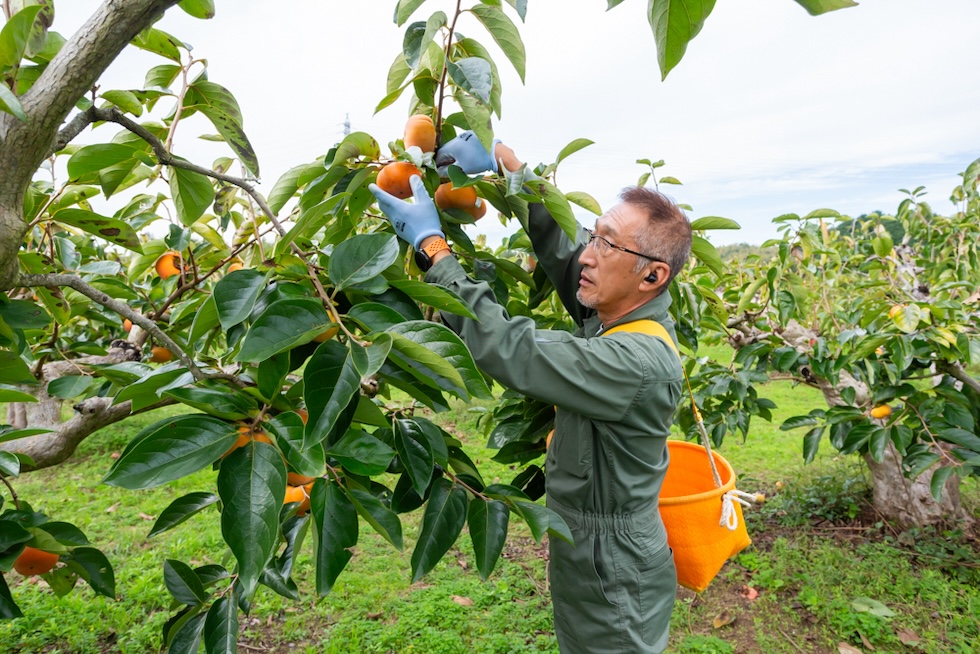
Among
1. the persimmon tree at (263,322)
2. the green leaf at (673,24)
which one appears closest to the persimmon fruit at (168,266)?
the persimmon tree at (263,322)

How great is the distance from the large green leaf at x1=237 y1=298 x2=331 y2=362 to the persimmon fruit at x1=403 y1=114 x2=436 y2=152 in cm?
67

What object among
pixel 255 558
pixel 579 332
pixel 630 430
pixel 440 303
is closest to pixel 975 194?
pixel 579 332

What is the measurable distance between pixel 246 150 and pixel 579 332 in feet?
3.84

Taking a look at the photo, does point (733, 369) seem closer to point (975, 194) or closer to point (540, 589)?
point (540, 589)

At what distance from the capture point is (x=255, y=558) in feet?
2.43

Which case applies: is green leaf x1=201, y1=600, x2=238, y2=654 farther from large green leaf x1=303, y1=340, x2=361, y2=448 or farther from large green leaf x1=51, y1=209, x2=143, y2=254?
large green leaf x1=51, y1=209, x2=143, y2=254

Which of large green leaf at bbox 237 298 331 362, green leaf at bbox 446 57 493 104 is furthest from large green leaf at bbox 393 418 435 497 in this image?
green leaf at bbox 446 57 493 104

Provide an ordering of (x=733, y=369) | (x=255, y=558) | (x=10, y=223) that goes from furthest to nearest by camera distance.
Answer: (x=733, y=369) → (x=10, y=223) → (x=255, y=558)

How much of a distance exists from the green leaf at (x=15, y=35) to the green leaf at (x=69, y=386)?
2.56ft

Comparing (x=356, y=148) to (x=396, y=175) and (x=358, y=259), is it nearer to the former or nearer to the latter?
(x=396, y=175)

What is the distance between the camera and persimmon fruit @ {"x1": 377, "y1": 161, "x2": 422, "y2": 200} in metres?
1.38

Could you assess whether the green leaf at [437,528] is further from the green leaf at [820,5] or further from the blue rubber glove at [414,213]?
the green leaf at [820,5]

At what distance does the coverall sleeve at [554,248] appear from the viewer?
184cm

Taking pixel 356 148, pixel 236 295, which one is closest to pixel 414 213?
pixel 356 148
